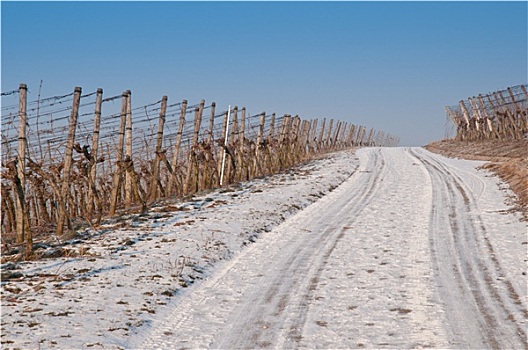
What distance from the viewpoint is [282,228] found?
1397cm

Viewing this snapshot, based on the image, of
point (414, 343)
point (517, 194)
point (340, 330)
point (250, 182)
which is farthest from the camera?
point (250, 182)

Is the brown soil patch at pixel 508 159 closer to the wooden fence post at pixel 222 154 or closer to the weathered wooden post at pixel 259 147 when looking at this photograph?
the weathered wooden post at pixel 259 147

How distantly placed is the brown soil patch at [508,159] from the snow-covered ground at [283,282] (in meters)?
2.48

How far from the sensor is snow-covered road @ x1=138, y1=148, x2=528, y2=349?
6922 millimetres

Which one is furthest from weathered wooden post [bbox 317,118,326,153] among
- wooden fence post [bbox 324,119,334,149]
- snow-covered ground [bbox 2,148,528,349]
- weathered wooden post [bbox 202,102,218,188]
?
snow-covered ground [bbox 2,148,528,349]

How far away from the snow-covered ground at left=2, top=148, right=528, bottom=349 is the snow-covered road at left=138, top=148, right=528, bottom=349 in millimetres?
26

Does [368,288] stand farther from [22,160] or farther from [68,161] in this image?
[68,161]

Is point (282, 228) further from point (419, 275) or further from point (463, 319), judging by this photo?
point (463, 319)

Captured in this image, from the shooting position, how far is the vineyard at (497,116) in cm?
3794

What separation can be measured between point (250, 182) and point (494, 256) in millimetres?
13451

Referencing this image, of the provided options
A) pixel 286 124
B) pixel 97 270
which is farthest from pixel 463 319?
pixel 286 124

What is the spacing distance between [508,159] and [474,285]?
820 inches

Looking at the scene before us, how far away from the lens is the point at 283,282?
9242mm

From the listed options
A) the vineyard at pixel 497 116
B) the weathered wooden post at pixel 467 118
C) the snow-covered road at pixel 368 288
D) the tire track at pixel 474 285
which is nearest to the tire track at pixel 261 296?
the snow-covered road at pixel 368 288
